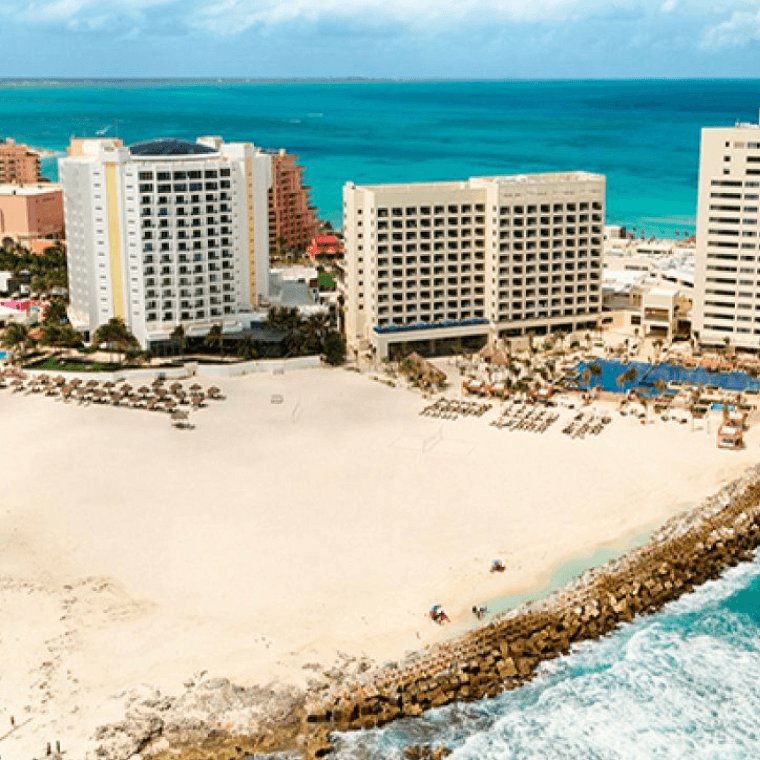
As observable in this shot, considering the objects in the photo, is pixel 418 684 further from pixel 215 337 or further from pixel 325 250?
pixel 325 250

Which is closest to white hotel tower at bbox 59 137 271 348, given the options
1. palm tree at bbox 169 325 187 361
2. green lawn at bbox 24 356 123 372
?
palm tree at bbox 169 325 187 361

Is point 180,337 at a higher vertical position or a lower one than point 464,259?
lower

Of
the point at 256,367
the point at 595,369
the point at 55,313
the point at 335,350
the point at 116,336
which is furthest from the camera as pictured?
the point at 55,313

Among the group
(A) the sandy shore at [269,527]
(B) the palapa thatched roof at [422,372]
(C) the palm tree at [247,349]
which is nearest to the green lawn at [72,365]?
(A) the sandy shore at [269,527]

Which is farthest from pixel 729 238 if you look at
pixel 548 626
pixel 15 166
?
pixel 15 166

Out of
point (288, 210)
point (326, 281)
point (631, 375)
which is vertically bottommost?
point (631, 375)

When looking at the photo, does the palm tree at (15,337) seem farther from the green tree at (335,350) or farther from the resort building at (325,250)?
the resort building at (325,250)

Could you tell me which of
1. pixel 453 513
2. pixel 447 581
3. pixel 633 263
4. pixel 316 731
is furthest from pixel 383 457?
pixel 633 263
